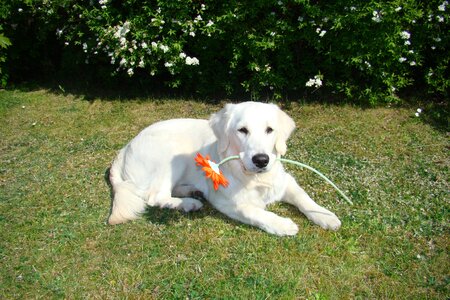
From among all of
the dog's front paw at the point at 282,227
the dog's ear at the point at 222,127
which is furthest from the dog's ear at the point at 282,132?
the dog's front paw at the point at 282,227

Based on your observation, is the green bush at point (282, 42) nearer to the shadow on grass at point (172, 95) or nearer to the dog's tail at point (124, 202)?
the shadow on grass at point (172, 95)

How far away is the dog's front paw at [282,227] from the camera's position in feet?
10.8

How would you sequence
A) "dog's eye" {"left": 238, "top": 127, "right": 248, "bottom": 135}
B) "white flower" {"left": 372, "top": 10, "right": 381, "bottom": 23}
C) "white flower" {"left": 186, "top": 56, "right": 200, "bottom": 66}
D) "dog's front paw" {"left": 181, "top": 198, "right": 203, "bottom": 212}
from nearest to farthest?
"dog's eye" {"left": 238, "top": 127, "right": 248, "bottom": 135} < "dog's front paw" {"left": 181, "top": 198, "right": 203, "bottom": 212} < "white flower" {"left": 372, "top": 10, "right": 381, "bottom": 23} < "white flower" {"left": 186, "top": 56, "right": 200, "bottom": 66}

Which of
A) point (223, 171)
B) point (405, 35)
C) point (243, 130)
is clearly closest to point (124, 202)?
point (223, 171)

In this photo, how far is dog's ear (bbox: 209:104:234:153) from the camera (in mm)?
3422

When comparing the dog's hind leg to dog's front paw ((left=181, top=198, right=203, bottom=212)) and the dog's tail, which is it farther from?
the dog's tail

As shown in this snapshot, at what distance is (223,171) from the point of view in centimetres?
364

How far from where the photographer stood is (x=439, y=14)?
16.5 feet

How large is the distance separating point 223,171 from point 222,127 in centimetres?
44

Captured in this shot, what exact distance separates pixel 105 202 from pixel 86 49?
3308mm

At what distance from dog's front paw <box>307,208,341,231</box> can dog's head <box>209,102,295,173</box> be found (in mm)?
626

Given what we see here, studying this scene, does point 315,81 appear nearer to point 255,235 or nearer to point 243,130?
point 243,130

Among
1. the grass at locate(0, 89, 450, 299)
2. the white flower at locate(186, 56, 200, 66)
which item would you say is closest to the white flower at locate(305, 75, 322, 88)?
the grass at locate(0, 89, 450, 299)

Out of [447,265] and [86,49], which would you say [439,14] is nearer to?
[447,265]
